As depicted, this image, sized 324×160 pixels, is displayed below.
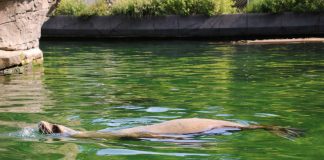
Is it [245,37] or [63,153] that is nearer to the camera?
[63,153]

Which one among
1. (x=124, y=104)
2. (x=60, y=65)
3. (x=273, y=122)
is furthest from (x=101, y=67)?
(x=273, y=122)

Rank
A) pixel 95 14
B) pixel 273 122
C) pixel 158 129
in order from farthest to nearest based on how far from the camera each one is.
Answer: pixel 95 14
pixel 273 122
pixel 158 129

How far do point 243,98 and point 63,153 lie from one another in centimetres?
377

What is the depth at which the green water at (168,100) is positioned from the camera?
17.7ft

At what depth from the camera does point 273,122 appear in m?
→ 6.70

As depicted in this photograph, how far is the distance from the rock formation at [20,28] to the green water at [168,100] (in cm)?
48

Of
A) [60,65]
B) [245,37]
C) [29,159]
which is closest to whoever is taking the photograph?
[29,159]

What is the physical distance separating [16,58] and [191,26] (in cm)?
1110

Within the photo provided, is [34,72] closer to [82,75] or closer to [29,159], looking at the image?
[82,75]

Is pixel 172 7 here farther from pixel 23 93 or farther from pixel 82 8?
pixel 23 93

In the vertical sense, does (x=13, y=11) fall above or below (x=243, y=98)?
above

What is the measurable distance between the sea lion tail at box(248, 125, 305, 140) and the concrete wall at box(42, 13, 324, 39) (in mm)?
16064

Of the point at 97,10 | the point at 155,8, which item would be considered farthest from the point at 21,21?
the point at 97,10

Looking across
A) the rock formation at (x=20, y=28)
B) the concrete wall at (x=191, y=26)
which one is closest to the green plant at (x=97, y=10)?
the concrete wall at (x=191, y=26)
